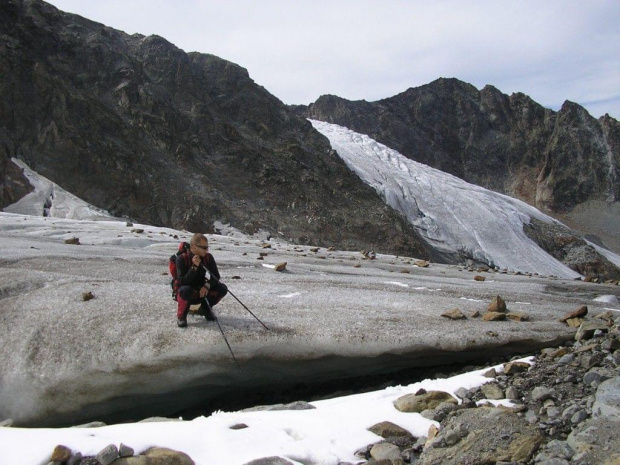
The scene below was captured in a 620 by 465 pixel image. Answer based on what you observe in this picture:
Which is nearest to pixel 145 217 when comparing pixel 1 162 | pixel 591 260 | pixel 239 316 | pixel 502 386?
pixel 1 162

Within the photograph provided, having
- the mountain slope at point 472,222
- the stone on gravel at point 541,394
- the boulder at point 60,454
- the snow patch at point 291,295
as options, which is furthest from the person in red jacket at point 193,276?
the mountain slope at point 472,222

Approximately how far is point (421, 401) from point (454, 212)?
57.0 meters

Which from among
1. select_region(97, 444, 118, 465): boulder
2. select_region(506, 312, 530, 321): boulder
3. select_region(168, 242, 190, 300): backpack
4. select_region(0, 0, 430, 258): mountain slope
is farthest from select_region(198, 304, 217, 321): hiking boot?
select_region(0, 0, 430, 258): mountain slope

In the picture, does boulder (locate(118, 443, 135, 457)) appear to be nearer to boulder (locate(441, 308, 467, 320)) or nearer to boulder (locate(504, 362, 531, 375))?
boulder (locate(504, 362, 531, 375))

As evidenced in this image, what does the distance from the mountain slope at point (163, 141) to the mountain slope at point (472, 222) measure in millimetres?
5281

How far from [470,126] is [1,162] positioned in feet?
317

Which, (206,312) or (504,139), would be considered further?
(504,139)

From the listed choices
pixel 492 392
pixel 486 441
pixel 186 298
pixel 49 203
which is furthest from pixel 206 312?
pixel 49 203

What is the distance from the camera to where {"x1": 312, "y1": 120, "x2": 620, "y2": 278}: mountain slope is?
54.7 meters

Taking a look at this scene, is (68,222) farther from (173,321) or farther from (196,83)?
(196,83)

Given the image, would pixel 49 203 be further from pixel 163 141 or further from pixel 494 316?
pixel 494 316

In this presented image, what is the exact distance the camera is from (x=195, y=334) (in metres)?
7.79

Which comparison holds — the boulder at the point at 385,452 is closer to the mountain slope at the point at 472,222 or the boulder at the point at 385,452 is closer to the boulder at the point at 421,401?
the boulder at the point at 421,401

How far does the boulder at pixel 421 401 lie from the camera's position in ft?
19.9
